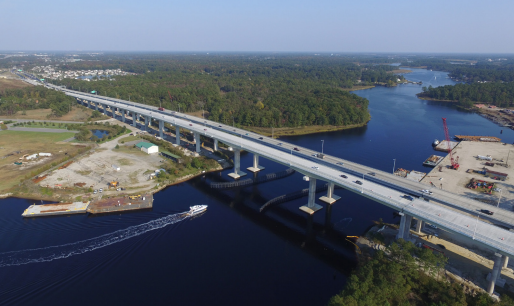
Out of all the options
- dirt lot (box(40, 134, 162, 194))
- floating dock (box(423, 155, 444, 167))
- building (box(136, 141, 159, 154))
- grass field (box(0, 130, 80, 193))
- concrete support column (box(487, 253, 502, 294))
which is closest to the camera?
concrete support column (box(487, 253, 502, 294))

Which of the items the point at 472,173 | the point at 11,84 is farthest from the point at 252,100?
the point at 11,84

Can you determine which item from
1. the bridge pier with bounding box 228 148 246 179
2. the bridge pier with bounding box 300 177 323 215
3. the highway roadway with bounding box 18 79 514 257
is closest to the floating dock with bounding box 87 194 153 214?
the bridge pier with bounding box 228 148 246 179

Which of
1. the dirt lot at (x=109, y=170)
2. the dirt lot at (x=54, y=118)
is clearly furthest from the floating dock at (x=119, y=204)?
the dirt lot at (x=54, y=118)

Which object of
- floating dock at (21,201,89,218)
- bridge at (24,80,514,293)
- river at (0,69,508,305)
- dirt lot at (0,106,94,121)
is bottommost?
river at (0,69,508,305)

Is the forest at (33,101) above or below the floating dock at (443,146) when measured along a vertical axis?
above

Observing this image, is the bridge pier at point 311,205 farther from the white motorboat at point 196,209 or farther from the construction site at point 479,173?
the construction site at point 479,173

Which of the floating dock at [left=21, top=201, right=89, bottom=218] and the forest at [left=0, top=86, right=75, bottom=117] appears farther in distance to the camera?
the forest at [left=0, top=86, right=75, bottom=117]

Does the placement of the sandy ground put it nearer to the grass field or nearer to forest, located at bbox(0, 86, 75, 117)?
the grass field
